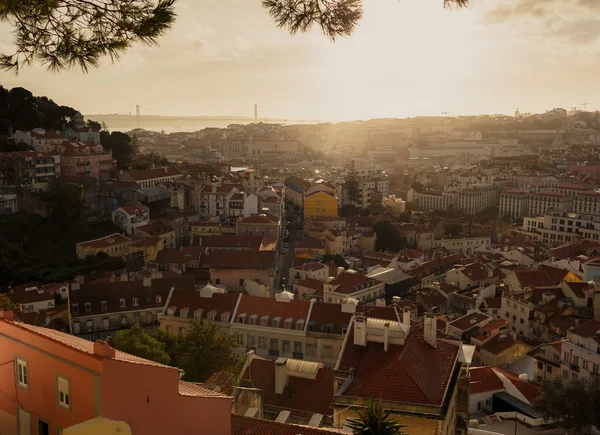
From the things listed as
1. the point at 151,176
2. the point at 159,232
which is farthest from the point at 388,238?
the point at 151,176

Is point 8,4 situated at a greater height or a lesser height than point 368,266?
greater

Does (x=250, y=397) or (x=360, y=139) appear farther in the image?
(x=360, y=139)

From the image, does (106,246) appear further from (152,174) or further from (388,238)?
(388,238)

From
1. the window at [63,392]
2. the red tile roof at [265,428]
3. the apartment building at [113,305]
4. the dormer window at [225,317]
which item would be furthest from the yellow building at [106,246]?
the window at [63,392]

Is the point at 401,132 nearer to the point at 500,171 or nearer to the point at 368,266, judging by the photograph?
the point at 500,171

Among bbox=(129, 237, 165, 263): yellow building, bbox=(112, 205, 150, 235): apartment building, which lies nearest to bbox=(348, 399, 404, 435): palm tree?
bbox=(129, 237, 165, 263): yellow building

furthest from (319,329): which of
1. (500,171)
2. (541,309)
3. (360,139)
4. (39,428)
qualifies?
(360,139)
